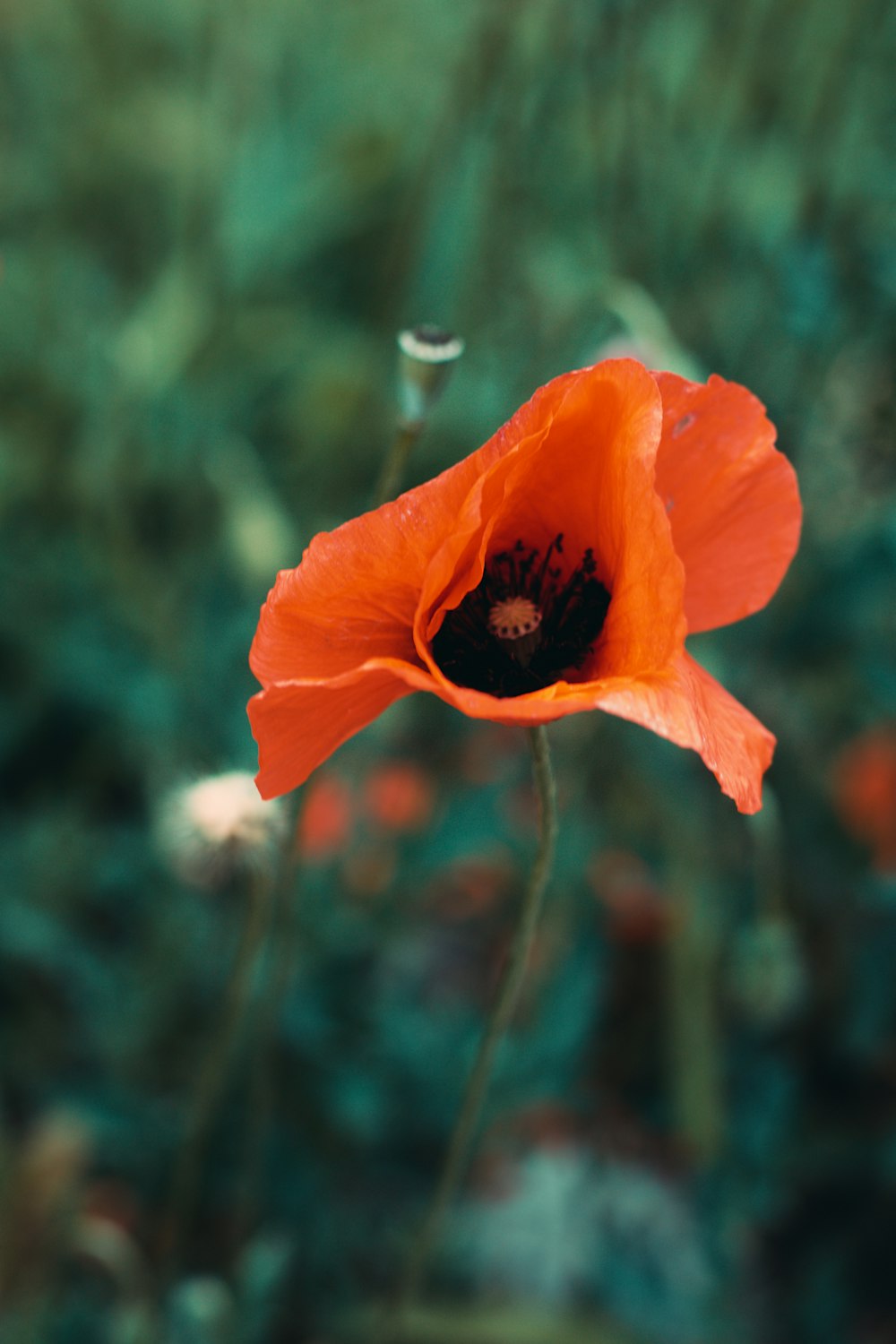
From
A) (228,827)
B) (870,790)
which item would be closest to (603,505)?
(228,827)

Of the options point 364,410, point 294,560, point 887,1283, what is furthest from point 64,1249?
point 364,410

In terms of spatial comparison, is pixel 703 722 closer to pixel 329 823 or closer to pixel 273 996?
pixel 273 996

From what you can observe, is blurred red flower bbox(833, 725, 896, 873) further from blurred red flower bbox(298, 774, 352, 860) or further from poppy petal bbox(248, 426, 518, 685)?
poppy petal bbox(248, 426, 518, 685)

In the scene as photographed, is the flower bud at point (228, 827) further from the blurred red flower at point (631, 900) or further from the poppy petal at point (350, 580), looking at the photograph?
the blurred red flower at point (631, 900)

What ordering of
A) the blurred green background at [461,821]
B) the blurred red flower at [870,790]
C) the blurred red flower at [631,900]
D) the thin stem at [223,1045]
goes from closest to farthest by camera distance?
the thin stem at [223,1045] → the blurred green background at [461,821] → the blurred red flower at [870,790] → the blurred red flower at [631,900]

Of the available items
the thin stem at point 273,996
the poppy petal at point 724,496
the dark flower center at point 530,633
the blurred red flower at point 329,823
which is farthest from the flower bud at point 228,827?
the blurred red flower at point 329,823

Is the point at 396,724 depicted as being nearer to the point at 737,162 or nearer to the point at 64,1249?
the point at 64,1249
